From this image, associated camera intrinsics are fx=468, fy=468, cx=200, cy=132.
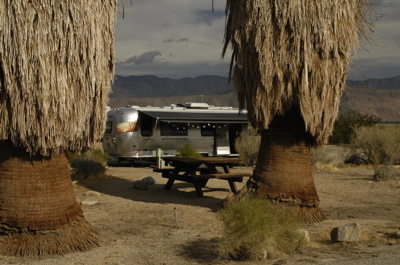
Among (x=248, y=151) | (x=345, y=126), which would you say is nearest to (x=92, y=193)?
(x=248, y=151)

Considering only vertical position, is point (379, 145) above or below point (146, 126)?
below

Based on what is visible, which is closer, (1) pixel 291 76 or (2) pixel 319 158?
(1) pixel 291 76

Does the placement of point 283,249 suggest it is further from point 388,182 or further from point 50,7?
point 388,182

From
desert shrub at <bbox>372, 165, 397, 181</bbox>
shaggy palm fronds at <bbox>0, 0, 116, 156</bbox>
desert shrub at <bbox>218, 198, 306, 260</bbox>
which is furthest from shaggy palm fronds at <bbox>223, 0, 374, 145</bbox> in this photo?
desert shrub at <bbox>372, 165, 397, 181</bbox>

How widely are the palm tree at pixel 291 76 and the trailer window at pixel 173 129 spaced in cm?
1002

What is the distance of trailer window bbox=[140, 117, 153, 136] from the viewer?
1828 cm

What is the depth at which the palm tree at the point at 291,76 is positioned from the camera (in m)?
8.13

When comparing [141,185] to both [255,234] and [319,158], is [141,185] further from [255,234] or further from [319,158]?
[319,158]

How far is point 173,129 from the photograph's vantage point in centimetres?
1902

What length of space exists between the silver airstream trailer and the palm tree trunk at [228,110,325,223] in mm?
9225

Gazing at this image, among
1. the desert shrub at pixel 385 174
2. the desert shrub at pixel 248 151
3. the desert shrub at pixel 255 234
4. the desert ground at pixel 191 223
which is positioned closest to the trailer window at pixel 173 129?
the desert shrub at pixel 248 151

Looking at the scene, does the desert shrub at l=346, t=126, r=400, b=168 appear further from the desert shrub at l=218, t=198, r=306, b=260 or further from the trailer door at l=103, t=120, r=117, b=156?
the desert shrub at l=218, t=198, r=306, b=260

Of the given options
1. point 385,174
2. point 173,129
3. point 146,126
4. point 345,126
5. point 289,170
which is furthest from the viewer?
point 345,126

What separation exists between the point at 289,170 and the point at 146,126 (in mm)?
10571
